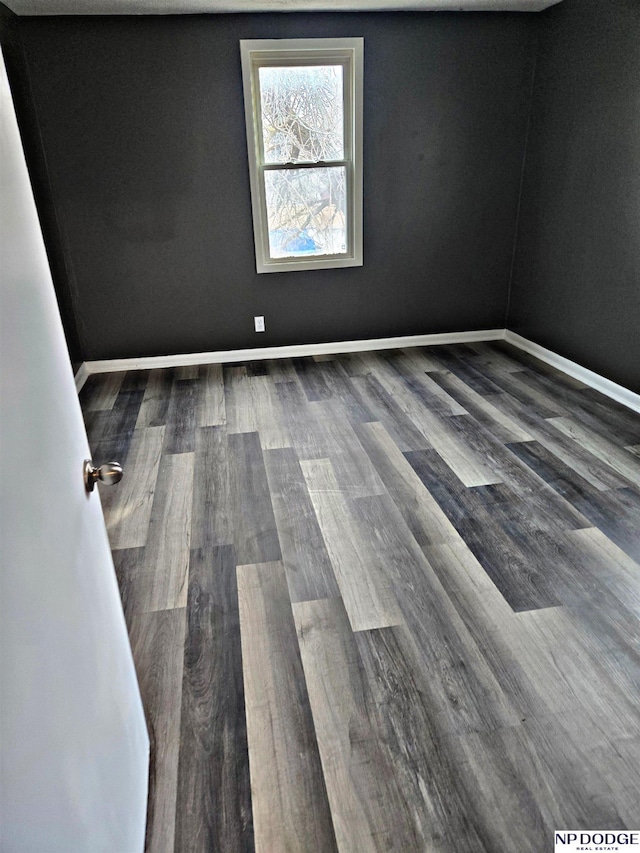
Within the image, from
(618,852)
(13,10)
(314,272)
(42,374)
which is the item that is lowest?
(618,852)

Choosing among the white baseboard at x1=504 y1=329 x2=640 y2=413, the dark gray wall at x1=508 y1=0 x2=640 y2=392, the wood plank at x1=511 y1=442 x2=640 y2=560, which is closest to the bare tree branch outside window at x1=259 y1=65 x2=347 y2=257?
the dark gray wall at x1=508 y1=0 x2=640 y2=392

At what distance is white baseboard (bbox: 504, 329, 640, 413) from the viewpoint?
3342mm

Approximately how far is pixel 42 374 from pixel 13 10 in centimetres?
352

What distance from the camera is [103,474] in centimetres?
100

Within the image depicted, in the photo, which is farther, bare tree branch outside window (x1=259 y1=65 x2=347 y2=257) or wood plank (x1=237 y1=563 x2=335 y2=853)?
bare tree branch outside window (x1=259 y1=65 x2=347 y2=257)

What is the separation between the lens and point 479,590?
6.43 ft

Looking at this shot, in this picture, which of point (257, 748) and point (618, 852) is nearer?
point (618, 852)

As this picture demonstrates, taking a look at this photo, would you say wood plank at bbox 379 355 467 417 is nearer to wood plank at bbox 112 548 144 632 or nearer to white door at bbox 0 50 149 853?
wood plank at bbox 112 548 144 632

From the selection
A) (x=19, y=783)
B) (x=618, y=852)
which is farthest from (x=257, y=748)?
(x=19, y=783)

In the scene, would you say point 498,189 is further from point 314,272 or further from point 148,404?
point 148,404

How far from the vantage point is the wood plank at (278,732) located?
1277 millimetres

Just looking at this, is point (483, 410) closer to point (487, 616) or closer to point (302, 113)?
point (487, 616)

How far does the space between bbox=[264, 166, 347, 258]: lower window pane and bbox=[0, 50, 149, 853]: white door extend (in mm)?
3274

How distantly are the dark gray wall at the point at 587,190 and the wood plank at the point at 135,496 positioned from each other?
273 centimetres
